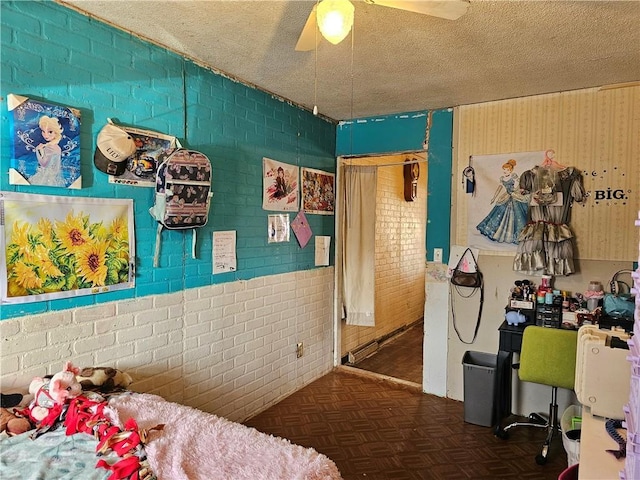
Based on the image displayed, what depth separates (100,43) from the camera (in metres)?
2.12

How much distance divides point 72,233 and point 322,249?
7.71ft

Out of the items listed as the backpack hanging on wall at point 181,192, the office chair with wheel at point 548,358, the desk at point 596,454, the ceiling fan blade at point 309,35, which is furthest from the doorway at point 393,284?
the desk at point 596,454

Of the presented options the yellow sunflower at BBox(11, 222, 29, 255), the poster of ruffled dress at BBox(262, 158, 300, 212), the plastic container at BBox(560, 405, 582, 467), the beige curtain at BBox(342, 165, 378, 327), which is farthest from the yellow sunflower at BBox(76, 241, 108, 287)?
the beige curtain at BBox(342, 165, 378, 327)

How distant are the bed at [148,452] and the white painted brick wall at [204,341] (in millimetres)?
395

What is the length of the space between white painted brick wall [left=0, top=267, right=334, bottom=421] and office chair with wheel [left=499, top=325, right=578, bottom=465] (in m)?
1.84

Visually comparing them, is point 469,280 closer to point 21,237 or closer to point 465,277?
point 465,277

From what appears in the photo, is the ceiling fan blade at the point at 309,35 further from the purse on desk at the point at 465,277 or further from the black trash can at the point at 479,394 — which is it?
the black trash can at the point at 479,394

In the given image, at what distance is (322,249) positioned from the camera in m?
4.00

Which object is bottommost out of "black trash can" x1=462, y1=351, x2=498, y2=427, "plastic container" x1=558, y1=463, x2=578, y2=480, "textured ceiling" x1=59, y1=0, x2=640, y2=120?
"black trash can" x1=462, y1=351, x2=498, y2=427

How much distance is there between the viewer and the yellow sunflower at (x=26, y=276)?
1.81m

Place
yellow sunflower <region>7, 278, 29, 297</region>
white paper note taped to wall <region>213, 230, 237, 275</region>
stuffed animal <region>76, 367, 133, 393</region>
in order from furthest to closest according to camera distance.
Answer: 1. white paper note taped to wall <region>213, 230, 237, 275</region>
2. stuffed animal <region>76, 367, 133, 393</region>
3. yellow sunflower <region>7, 278, 29, 297</region>

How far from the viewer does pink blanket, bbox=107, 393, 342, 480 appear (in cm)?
143

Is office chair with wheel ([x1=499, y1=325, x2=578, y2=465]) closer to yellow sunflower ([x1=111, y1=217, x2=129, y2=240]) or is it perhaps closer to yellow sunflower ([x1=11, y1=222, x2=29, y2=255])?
yellow sunflower ([x1=111, y1=217, x2=129, y2=240])

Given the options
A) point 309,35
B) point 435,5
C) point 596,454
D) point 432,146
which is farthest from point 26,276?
point 432,146
